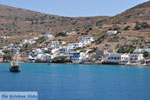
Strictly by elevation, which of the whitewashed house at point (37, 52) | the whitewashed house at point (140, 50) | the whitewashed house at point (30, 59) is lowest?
the whitewashed house at point (30, 59)

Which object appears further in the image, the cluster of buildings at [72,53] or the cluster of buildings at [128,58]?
Result: the cluster of buildings at [72,53]

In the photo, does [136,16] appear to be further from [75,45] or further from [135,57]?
[135,57]

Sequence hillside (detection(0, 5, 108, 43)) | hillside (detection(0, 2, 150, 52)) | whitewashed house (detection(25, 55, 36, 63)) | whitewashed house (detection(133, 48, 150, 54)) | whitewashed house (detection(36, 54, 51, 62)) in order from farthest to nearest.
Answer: hillside (detection(0, 5, 108, 43)) → whitewashed house (detection(25, 55, 36, 63)) → whitewashed house (detection(36, 54, 51, 62)) → hillside (detection(0, 2, 150, 52)) → whitewashed house (detection(133, 48, 150, 54))

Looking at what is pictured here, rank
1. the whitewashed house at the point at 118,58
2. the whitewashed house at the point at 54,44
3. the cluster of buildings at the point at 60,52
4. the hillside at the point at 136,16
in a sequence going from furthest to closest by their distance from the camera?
1. the hillside at the point at 136,16
2. the whitewashed house at the point at 54,44
3. the cluster of buildings at the point at 60,52
4. the whitewashed house at the point at 118,58

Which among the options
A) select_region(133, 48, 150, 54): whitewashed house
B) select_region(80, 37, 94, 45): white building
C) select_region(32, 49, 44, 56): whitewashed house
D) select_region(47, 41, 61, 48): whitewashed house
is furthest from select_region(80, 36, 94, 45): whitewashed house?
select_region(133, 48, 150, 54): whitewashed house

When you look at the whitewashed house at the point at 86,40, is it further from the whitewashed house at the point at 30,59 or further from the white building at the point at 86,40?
the whitewashed house at the point at 30,59

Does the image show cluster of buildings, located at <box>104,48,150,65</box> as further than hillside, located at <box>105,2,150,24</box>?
No

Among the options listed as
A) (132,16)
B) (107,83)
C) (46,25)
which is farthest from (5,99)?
(46,25)

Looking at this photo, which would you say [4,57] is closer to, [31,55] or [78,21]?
[31,55]

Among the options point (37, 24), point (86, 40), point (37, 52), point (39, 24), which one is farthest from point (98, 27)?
point (37, 24)

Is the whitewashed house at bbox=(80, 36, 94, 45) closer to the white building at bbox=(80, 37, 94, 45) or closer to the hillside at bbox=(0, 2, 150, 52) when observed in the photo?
the white building at bbox=(80, 37, 94, 45)

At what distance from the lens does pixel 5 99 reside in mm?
32250

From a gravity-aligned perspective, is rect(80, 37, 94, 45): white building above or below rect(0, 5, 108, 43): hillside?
below

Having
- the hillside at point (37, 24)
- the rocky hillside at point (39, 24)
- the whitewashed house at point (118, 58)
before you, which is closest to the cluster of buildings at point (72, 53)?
the whitewashed house at point (118, 58)
